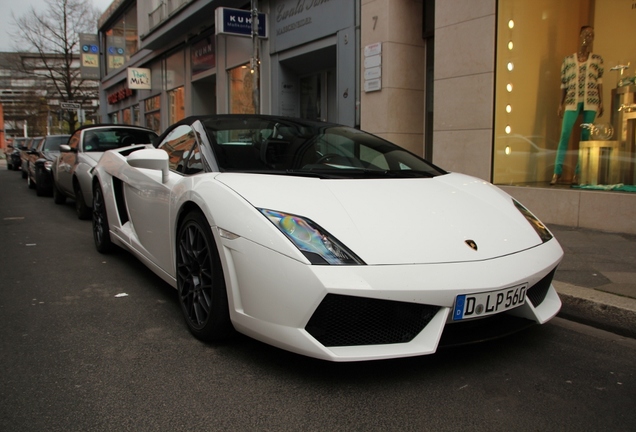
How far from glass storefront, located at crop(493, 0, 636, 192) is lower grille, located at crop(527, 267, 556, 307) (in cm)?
421

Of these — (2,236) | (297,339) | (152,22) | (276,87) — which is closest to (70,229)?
(2,236)

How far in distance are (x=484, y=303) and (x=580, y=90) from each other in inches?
230

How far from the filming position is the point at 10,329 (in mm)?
3334

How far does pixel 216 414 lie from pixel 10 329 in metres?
1.82

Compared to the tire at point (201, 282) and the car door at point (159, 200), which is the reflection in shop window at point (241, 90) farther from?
the tire at point (201, 282)

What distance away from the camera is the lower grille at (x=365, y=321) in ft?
7.70

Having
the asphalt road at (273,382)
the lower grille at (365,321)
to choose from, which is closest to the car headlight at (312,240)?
the lower grille at (365,321)

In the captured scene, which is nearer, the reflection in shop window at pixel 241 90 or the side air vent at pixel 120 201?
the side air vent at pixel 120 201

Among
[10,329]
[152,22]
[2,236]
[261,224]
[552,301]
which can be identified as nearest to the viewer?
[261,224]

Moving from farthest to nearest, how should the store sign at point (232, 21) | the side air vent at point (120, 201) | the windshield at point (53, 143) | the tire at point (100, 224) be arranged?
the windshield at point (53, 143) → the store sign at point (232, 21) → the tire at point (100, 224) → the side air vent at point (120, 201)

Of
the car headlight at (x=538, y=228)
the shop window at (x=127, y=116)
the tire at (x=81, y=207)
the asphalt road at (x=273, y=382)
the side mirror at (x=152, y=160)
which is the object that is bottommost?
the asphalt road at (x=273, y=382)

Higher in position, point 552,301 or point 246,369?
point 552,301

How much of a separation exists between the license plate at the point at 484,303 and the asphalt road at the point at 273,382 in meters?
0.35

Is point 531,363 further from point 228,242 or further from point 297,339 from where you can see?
point 228,242
